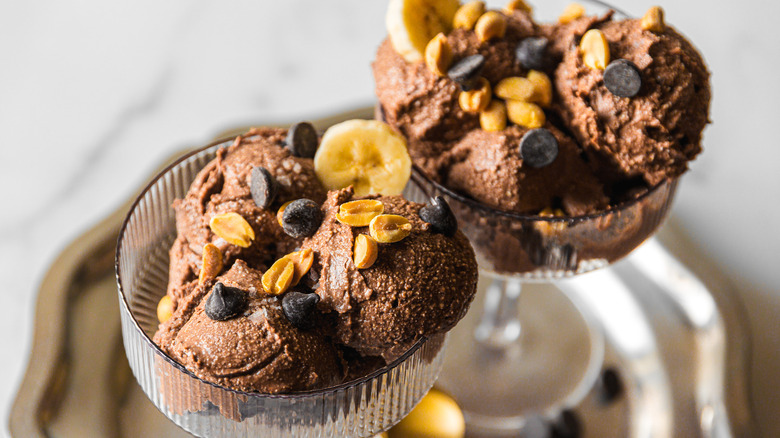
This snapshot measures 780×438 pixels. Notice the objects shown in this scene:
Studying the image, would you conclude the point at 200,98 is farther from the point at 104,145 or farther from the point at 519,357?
the point at 519,357

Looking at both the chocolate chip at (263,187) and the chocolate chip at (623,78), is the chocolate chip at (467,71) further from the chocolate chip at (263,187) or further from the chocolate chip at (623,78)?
the chocolate chip at (263,187)

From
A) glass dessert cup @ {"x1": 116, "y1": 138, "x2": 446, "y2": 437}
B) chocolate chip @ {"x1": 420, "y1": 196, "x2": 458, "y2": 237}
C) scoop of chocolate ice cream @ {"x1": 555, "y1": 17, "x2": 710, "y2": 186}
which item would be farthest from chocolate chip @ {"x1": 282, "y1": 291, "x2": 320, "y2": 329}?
scoop of chocolate ice cream @ {"x1": 555, "y1": 17, "x2": 710, "y2": 186}

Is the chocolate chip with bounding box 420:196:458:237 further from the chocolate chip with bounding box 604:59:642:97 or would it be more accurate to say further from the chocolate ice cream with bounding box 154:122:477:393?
the chocolate chip with bounding box 604:59:642:97

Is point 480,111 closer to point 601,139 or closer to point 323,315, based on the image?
point 601,139

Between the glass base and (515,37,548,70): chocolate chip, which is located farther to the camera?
the glass base

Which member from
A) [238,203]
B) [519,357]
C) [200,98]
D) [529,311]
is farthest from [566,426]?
[200,98]

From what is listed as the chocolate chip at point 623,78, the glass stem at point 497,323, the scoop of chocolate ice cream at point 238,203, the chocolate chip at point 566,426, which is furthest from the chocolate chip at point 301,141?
the chocolate chip at point 566,426

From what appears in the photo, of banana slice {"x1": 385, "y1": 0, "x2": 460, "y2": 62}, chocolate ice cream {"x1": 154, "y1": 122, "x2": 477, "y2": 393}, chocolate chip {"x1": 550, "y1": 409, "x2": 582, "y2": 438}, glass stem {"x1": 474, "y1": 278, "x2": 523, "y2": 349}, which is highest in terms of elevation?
banana slice {"x1": 385, "y1": 0, "x2": 460, "y2": 62}
